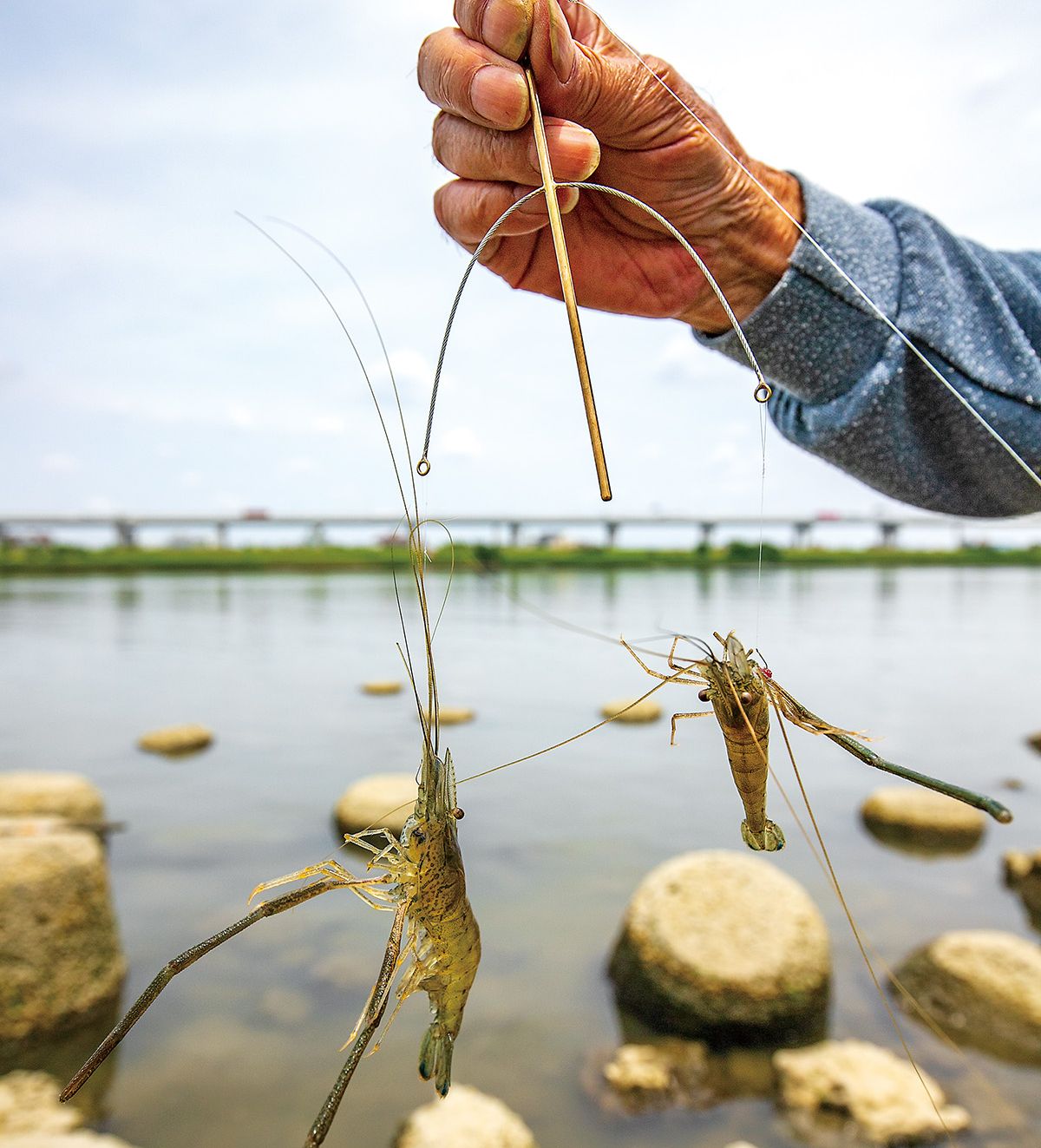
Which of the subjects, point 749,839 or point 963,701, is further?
point 963,701

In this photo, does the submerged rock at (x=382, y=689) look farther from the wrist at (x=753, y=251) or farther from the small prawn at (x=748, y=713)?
the small prawn at (x=748, y=713)

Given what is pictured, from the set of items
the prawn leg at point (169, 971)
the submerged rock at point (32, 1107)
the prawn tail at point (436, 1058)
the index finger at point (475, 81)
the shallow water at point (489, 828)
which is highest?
the index finger at point (475, 81)

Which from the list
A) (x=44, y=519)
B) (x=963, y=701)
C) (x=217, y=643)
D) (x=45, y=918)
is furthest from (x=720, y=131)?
(x=44, y=519)

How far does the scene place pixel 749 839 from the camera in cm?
102

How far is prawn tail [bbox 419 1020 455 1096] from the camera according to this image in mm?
1146

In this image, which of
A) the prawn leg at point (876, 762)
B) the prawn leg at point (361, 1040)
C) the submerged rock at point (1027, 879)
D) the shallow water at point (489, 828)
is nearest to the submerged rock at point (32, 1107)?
the shallow water at point (489, 828)

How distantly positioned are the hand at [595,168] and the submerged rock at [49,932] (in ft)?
15.6

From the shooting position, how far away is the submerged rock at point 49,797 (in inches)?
272

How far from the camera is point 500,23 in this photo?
1225 mm

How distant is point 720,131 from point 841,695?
1558cm

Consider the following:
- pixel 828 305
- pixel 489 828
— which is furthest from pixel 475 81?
pixel 489 828

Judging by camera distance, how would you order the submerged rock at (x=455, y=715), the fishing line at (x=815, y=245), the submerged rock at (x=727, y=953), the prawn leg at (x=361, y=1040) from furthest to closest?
the submerged rock at (x=455, y=715), the submerged rock at (x=727, y=953), the fishing line at (x=815, y=245), the prawn leg at (x=361, y=1040)

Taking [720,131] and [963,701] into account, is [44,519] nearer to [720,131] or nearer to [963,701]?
[963,701]

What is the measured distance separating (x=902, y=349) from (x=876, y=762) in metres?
1.49
